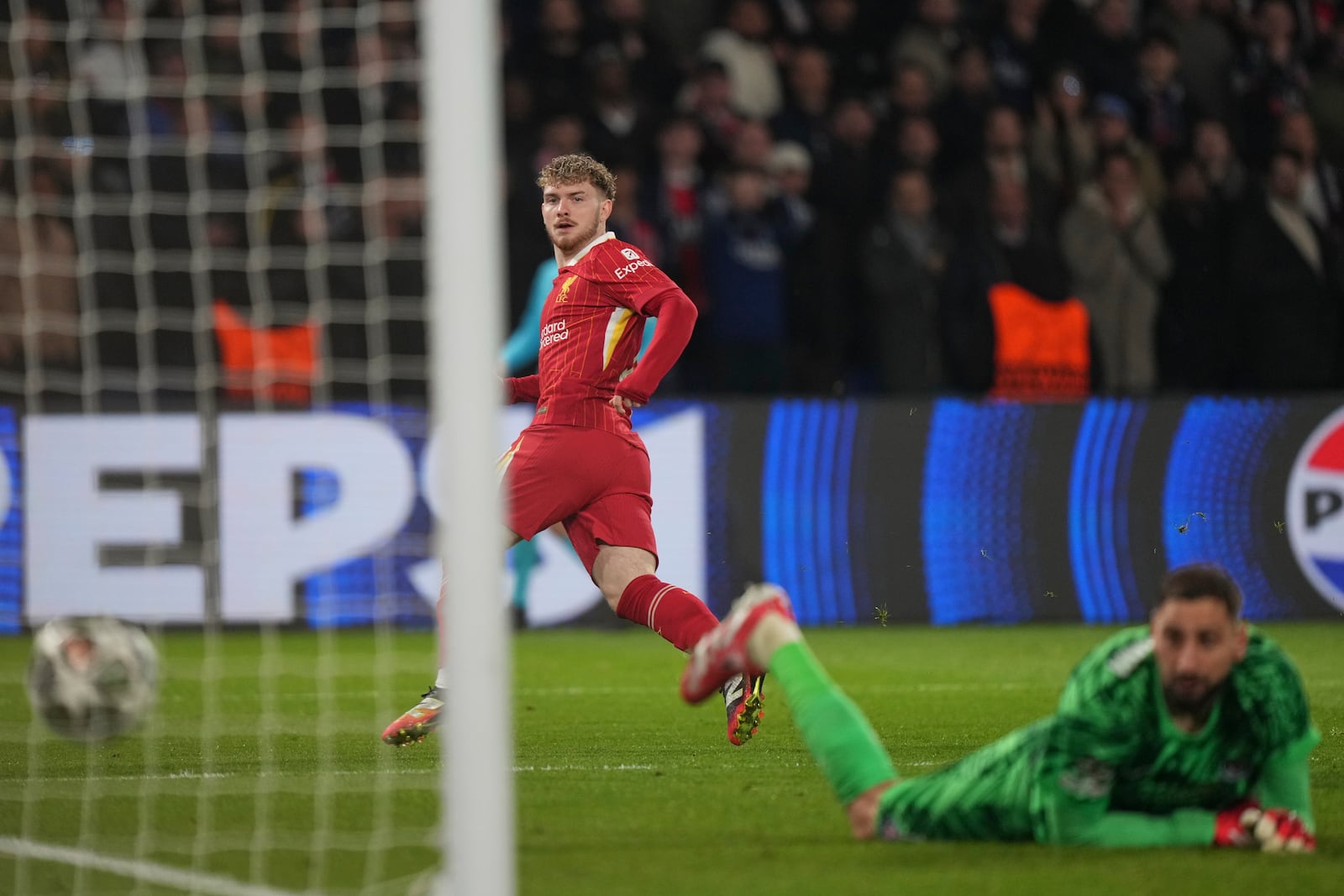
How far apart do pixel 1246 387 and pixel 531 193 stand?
460 cm

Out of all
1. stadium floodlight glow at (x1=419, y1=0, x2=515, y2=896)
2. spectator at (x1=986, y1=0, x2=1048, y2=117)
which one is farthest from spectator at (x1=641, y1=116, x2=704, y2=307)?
stadium floodlight glow at (x1=419, y1=0, x2=515, y2=896)

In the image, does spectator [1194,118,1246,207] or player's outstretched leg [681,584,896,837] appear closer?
player's outstretched leg [681,584,896,837]

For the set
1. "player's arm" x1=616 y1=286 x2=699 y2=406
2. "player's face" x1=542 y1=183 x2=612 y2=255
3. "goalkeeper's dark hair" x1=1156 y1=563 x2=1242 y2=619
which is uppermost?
"player's face" x1=542 y1=183 x2=612 y2=255

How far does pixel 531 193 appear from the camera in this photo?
35.2 ft

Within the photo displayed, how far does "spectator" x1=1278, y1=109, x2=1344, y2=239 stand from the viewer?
12.0 metres

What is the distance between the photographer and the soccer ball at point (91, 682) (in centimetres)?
500

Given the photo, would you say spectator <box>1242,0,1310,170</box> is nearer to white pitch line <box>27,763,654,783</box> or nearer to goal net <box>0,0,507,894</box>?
goal net <box>0,0,507,894</box>

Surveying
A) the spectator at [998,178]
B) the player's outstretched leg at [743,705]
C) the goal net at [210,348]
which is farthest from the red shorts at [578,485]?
the spectator at [998,178]

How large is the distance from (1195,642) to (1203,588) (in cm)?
11

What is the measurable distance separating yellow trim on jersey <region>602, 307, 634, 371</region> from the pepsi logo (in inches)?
221

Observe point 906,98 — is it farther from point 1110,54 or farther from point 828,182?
point 1110,54

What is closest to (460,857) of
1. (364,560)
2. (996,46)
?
(364,560)

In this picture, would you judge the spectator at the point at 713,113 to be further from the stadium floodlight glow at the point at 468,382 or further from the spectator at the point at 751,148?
the stadium floodlight glow at the point at 468,382

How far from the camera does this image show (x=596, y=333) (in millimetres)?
5949
